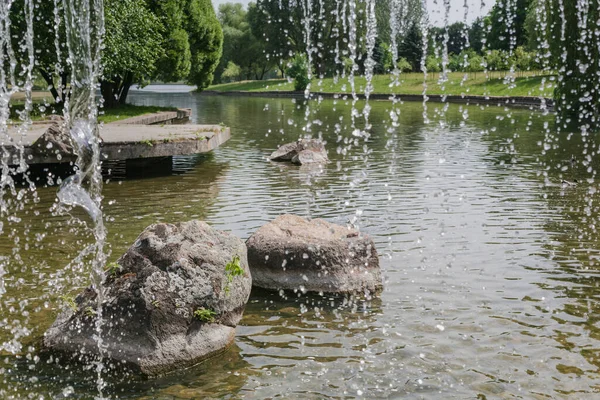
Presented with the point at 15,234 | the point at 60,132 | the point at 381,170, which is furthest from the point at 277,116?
the point at 15,234

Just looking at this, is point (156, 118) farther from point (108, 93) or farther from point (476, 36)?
point (476, 36)

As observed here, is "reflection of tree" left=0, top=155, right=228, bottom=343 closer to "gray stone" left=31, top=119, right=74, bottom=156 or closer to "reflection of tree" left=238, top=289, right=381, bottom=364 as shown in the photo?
"gray stone" left=31, top=119, right=74, bottom=156

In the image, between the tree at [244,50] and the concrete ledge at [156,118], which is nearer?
the concrete ledge at [156,118]

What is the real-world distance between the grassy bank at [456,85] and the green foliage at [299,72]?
Answer: 157 centimetres

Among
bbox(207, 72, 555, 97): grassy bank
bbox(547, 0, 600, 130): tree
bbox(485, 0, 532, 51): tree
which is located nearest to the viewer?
bbox(547, 0, 600, 130): tree

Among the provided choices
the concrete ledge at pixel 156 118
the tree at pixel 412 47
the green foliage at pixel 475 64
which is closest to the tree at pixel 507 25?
the tree at pixel 412 47

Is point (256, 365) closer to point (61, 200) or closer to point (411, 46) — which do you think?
point (61, 200)

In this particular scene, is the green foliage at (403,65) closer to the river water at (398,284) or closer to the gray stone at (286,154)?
the gray stone at (286,154)

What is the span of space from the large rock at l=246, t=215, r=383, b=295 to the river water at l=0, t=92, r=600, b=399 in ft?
0.84

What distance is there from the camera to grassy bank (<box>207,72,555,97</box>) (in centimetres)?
5728

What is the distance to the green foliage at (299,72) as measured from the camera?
82.3 m

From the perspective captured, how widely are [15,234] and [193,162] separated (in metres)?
9.65

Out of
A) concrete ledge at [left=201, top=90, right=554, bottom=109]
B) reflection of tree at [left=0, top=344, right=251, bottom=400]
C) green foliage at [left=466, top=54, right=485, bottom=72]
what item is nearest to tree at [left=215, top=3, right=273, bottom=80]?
concrete ledge at [left=201, top=90, right=554, bottom=109]

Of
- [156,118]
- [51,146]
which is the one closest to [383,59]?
[156,118]
